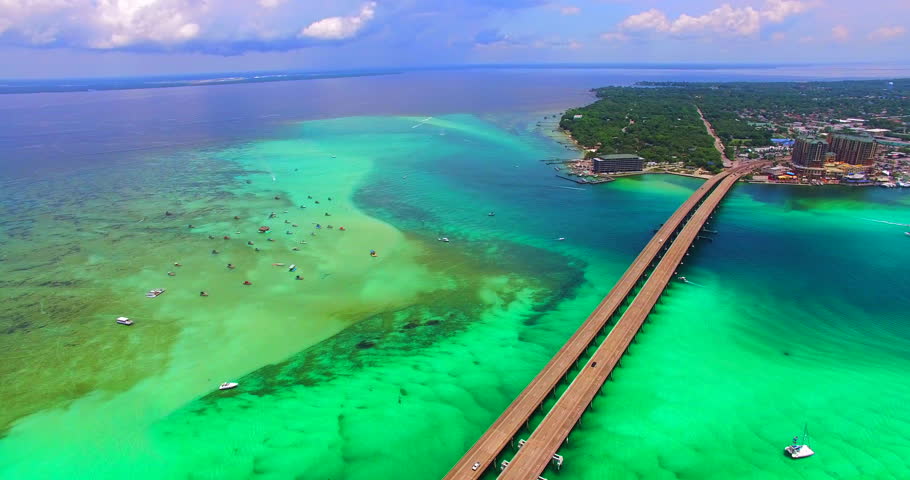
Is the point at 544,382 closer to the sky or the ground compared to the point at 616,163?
closer to the ground

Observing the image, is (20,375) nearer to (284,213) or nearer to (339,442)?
(339,442)

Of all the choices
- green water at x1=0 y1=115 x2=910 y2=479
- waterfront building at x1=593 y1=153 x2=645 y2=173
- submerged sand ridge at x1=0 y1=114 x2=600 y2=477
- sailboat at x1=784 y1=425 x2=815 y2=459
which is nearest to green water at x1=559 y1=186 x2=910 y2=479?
green water at x1=0 y1=115 x2=910 y2=479

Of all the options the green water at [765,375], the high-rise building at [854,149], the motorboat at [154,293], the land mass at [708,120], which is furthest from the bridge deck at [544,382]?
the high-rise building at [854,149]

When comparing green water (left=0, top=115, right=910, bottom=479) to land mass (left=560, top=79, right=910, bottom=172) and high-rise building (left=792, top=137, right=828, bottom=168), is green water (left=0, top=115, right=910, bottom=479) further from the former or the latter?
land mass (left=560, top=79, right=910, bottom=172)

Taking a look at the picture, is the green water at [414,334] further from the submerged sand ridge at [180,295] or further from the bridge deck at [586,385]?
the bridge deck at [586,385]

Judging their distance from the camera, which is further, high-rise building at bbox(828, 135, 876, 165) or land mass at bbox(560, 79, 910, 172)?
land mass at bbox(560, 79, 910, 172)

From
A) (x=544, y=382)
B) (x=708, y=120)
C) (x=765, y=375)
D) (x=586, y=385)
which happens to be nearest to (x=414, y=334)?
(x=544, y=382)

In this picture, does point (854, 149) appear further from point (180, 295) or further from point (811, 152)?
point (180, 295)
